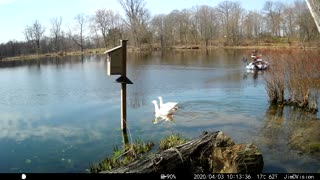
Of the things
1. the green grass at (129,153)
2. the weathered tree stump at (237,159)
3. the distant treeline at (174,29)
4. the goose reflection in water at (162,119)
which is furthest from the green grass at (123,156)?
the distant treeline at (174,29)

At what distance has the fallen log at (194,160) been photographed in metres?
6.70

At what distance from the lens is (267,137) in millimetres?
10164

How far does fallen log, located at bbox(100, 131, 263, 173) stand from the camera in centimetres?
670

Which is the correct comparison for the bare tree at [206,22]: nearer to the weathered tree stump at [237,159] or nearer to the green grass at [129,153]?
the green grass at [129,153]

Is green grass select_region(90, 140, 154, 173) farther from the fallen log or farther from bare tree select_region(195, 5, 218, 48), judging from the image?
bare tree select_region(195, 5, 218, 48)

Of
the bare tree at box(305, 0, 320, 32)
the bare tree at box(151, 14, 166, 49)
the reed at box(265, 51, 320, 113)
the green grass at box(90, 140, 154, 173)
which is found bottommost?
the green grass at box(90, 140, 154, 173)

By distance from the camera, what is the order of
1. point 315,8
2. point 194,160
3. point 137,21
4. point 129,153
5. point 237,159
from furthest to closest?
point 137,21, point 129,153, point 194,160, point 237,159, point 315,8

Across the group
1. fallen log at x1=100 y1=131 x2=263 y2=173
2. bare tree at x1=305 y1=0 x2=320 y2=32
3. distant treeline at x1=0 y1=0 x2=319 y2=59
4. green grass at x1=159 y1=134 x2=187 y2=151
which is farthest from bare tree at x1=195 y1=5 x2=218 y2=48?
bare tree at x1=305 y1=0 x2=320 y2=32

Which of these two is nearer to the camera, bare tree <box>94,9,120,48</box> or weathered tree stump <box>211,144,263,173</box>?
weathered tree stump <box>211,144,263,173</box>

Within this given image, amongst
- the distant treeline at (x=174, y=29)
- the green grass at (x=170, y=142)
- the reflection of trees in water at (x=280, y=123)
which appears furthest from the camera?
the distant treeline at (x=174, y=29)

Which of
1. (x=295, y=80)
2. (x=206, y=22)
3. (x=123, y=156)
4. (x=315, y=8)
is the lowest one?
(x=123, y=156)

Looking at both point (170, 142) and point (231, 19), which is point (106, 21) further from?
point (170, 142)

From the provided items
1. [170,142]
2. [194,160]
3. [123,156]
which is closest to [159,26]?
[170,142]

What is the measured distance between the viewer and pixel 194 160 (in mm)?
7246
